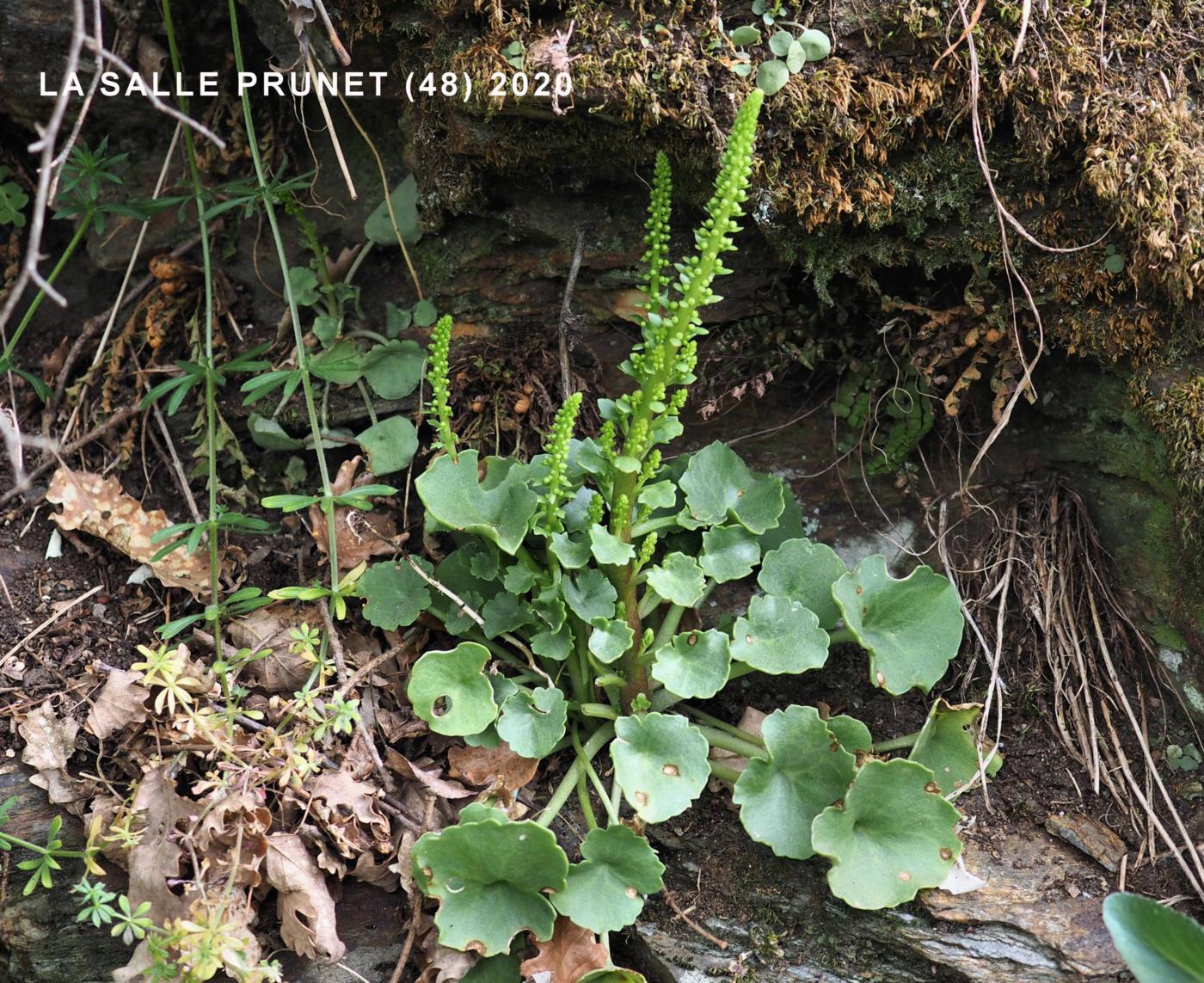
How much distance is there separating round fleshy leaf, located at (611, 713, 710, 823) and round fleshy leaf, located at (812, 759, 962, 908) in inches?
10.6

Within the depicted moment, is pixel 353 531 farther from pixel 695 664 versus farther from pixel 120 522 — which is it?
pixel 695 664

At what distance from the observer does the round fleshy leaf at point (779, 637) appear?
213cm

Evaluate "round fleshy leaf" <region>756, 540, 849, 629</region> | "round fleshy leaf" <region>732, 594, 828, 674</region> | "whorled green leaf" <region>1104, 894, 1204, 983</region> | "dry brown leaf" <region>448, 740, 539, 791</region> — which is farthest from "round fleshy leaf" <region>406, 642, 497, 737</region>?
"whorled green leaf" <region>1104, 894, 1204, 983</region>

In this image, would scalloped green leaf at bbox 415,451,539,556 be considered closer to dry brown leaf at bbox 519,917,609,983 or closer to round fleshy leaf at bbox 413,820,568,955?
round fleshy leaf at bbox 413,820,568,955

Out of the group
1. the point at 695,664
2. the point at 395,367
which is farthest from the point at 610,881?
the point at 395,367

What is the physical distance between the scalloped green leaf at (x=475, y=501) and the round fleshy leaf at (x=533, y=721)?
0.32 m

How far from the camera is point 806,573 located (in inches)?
90.4

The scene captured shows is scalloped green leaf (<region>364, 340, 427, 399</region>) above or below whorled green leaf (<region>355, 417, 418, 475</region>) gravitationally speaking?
above

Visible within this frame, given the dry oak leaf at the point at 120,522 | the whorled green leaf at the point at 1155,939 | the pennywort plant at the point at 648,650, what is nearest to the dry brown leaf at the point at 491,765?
the pennywort plant at the point at 648,650

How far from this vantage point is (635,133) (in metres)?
2.31

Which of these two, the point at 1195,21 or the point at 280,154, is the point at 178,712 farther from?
the point at 1195,21

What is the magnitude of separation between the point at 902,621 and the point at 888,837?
0.48m

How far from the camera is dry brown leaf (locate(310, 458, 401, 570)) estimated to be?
2.49 metres

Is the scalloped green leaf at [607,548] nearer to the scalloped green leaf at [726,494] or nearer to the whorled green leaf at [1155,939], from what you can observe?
the scalloped green leaf at [726,494]
